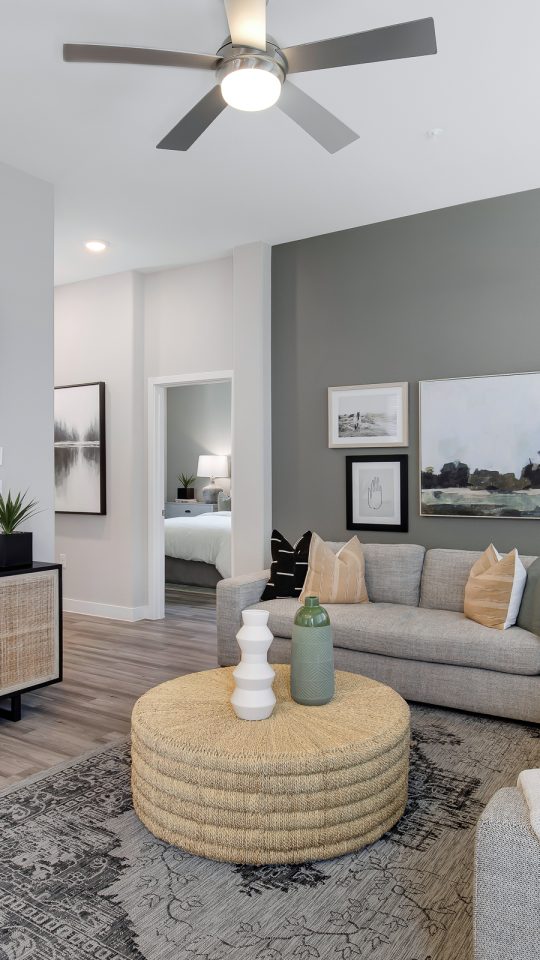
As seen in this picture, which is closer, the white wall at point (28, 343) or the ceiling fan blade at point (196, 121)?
the ceiling fan blade at point (196, 121)

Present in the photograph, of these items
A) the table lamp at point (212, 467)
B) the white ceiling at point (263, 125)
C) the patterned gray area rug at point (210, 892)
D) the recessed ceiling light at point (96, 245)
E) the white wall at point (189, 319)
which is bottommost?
the patterned gray area rug at point (210, 892)

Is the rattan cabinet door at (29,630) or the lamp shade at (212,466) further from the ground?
the lamp shade at (212,466)

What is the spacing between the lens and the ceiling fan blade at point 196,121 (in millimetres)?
2527

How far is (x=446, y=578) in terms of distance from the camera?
386cm

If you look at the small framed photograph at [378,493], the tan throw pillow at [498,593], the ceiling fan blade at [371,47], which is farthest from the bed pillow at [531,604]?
the ceiling fan blade at [371,47]

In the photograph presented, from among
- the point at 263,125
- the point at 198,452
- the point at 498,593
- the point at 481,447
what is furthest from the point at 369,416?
the point at 198,452

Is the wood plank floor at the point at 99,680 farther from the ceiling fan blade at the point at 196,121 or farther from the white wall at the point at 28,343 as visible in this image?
the ceiling fan blade at the point at 196,121

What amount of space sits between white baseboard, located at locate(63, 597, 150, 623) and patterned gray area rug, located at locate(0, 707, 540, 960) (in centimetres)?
300

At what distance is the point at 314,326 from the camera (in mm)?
4793

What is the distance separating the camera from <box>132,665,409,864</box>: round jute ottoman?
1.96m

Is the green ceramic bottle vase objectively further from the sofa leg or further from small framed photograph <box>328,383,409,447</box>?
small framed photograph <box>328,383,409,447</box>

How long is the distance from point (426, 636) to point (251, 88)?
2537 mm

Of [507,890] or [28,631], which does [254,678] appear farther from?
[28,631]

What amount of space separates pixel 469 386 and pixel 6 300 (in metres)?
2.77
